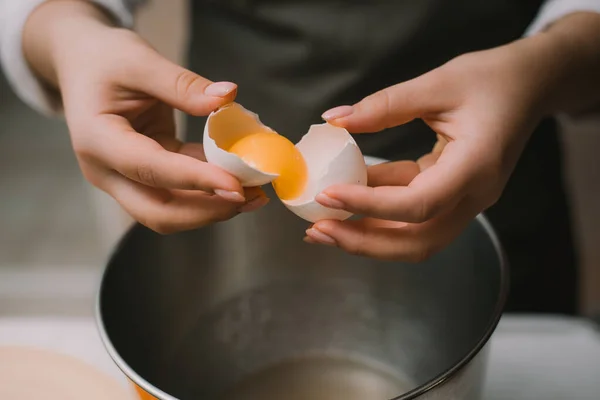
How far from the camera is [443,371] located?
40cm

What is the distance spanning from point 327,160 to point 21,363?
39cm

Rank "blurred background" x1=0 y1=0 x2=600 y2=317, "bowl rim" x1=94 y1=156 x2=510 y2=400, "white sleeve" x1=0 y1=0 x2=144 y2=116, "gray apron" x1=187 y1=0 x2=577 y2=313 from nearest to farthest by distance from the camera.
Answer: "bowl rim" x1=94 y1=156 x2=510 y2=400 → "white sleeve" x1=0 y1=0 x2=144 y2=116 → "gray apron" x1=187 y1=0 x2=577 y2=313 → "blurred background" x1=0 y1=0 x2=600 y2=317

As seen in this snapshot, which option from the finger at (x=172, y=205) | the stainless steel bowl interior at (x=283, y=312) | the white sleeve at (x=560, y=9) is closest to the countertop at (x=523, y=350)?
the stainless steel bowl interior at (x=283, y=312)

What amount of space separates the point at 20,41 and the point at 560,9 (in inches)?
20.8

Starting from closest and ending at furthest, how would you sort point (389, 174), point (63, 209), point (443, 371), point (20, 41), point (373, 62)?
1. point (443, 371)
2. point (389, 174)
3. point (20, 41)
4. point (373, 62)
5. point (63, 209)

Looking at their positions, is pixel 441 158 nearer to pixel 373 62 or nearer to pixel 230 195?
pixel 230 195

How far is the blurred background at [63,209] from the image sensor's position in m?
1.13

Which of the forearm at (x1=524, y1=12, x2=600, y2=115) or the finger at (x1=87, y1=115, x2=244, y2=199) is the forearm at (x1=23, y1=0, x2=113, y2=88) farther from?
the forearm at (x1=524, y1=12, x2=600, y2=115)

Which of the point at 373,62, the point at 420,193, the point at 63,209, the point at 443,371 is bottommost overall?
the point at 63,209

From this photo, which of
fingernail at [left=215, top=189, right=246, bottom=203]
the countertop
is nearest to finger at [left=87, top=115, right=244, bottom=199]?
fingernail at [left=215, top=189, right=246, bottom=203]

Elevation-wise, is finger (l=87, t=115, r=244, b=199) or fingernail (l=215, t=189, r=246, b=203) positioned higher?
finger (l=87, t=115, r=244, b=199)

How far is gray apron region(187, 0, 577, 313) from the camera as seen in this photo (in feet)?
2.49

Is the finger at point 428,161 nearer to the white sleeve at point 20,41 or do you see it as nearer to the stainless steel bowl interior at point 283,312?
the stainless steel bowl interior at point 283,312

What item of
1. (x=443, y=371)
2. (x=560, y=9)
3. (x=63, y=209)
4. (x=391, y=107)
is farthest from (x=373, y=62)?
(x=63, y=209)
